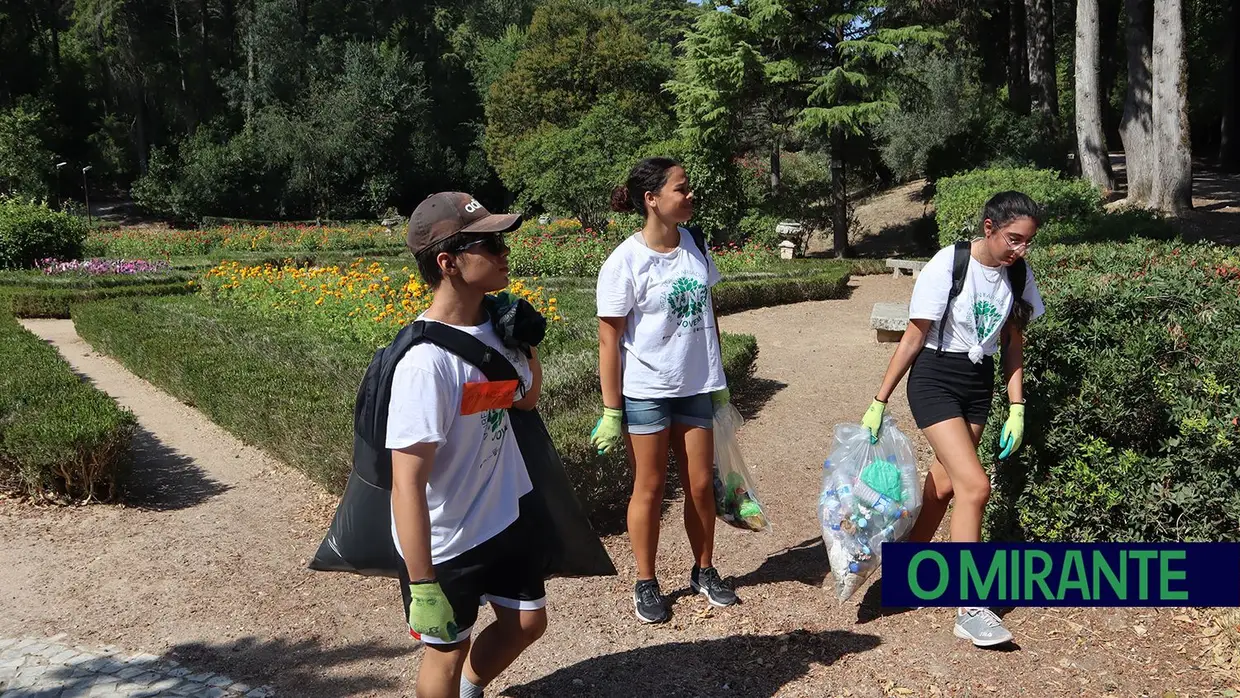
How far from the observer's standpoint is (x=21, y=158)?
3438cm

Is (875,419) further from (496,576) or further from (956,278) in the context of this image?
(496,576)

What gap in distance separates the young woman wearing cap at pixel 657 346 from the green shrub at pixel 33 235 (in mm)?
17154

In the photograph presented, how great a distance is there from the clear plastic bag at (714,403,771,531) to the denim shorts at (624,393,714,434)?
0.26m

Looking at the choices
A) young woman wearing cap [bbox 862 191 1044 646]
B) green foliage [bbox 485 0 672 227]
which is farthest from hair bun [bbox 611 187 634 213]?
green foliage [bbox 485 0 672 227]

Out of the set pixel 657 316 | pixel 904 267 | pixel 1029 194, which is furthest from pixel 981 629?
pixel 904 267

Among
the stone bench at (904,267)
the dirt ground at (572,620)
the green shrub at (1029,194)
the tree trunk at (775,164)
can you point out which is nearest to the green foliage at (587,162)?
the tree trunk at (775,164)

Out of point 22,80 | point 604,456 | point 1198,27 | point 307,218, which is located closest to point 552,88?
point 307,218

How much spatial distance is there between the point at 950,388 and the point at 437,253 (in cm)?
194

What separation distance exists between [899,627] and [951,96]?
935 inches

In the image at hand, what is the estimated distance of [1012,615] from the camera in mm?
3393

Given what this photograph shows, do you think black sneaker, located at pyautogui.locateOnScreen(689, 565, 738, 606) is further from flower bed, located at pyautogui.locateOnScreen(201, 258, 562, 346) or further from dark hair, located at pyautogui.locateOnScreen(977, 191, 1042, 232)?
flower bed, located at pyautogui.locateOnScreen(201, 258, 562, 346)

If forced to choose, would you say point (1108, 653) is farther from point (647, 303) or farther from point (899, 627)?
point (647, 303)

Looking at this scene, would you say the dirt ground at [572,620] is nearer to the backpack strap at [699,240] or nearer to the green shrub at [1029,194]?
the backpack strap at [699,240]

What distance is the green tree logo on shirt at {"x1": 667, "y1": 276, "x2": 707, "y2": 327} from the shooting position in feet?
10.6
